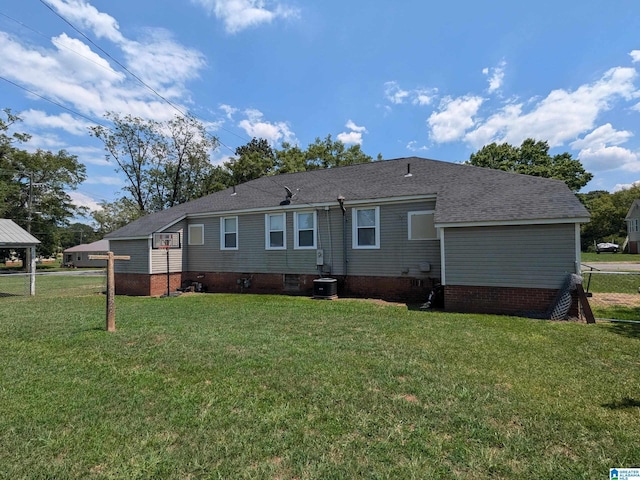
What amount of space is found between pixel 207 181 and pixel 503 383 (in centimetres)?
3393

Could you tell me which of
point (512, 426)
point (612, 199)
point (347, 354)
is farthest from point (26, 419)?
point (612, 199)

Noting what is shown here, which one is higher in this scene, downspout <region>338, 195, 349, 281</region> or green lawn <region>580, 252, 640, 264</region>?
downspout <region>338, 195, 349, 281</region>

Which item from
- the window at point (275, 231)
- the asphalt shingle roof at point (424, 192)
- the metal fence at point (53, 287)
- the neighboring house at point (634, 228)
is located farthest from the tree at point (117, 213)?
the neighboring house at point (634, 228)

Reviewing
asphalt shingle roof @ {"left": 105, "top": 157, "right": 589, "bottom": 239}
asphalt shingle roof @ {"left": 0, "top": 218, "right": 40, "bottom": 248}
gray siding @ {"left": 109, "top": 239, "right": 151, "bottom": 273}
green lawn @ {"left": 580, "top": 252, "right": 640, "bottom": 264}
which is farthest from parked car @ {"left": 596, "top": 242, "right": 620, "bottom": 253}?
asphalt shingle roof @ {"left": 0, "top": 218, "right": 40, "bottom": 248}

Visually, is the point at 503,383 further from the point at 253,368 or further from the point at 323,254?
the point at 323,254

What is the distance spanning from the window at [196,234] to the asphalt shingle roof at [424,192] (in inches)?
27.5

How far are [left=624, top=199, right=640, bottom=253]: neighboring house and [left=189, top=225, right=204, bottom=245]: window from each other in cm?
4346

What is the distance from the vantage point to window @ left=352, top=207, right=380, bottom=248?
38.5 ft

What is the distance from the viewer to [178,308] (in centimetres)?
1001

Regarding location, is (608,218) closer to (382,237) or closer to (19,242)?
(382,237)

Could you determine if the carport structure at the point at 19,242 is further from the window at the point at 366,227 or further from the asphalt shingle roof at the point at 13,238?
the window at the point at 366,227

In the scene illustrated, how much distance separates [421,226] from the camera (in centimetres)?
1101

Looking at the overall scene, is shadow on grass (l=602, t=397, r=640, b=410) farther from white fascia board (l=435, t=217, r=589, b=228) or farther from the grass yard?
white fascia board (l=435, t=217, r=589, b=228)

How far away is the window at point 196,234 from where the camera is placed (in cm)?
1542
